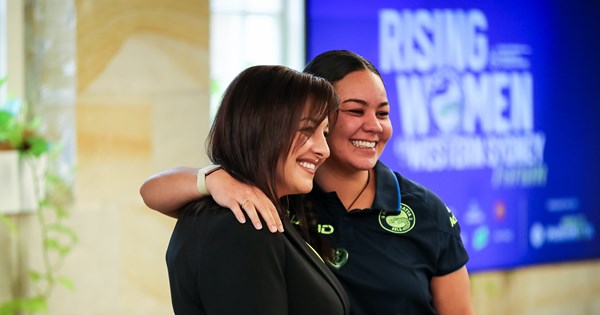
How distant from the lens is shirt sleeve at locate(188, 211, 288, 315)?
1.42 m

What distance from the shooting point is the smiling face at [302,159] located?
1.59 m

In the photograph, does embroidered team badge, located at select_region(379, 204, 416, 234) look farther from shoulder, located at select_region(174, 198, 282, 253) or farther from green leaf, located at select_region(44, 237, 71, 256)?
green leaf, located at select_region(44, 237, 71, 256)

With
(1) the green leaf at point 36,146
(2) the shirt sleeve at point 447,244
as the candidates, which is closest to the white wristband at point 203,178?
(2) the shirt sleeve at point 447,244

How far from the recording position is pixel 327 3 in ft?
12.5

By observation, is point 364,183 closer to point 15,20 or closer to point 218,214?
point 218,214

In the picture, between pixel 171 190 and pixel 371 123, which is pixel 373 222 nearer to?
pixel 371 123

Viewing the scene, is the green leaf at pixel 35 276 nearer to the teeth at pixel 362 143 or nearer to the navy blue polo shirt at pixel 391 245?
the navy blue polo shirt at pixel 391 245

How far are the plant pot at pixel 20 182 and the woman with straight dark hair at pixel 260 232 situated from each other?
1693 millimetres

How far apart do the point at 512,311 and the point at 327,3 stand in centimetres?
183

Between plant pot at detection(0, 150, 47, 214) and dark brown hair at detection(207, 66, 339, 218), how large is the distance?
176 centimetres

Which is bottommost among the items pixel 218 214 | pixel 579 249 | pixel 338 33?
pixel 579 249

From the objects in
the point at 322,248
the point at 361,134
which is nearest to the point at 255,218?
the point at 322,248

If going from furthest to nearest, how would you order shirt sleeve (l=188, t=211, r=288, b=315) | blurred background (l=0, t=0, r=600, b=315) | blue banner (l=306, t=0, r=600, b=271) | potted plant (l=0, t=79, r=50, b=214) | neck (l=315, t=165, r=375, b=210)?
blue banner (l=306, t=0, r=600, b=271) → blurred background (l=0, t=0, r=600, b=315) → potted plant (l=0, t=79, r=50, b=214) → neck (l=315, t=165, r=375, b=210) → shirt sleeve (l=188, t=211, r=288, b=315)

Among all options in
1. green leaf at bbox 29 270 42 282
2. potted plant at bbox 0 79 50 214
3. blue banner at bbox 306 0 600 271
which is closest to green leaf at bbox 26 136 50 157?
potted plant at bbox 0 79 50 214
